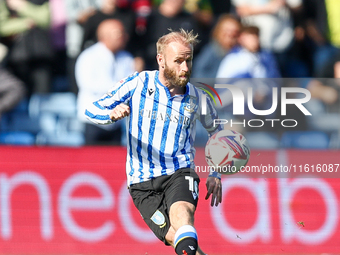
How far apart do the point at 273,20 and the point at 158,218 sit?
3476 millimetres

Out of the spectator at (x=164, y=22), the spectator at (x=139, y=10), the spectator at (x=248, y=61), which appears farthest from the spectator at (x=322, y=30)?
the spectator at (x=139, y=10)

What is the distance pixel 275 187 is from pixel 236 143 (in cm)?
203

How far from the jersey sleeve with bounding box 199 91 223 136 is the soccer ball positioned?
117mm

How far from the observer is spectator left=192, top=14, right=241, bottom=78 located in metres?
6.41

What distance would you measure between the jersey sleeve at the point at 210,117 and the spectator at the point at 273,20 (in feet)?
7.69

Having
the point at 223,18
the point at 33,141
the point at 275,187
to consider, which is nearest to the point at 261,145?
the point at 275,187

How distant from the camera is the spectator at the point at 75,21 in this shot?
6.62m

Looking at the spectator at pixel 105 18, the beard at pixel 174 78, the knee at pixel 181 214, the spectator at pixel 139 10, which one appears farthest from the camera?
the spectator at pixel 139 10

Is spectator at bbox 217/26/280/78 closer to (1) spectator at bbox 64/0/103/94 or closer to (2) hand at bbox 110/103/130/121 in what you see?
(1) spectator at bbox 64/0/103/94

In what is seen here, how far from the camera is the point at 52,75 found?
6.69m

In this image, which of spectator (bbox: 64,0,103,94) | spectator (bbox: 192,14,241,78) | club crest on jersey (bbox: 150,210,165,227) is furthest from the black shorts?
spectator (bbox: 64,0,103,94)

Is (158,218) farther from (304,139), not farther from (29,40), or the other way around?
(29,40)

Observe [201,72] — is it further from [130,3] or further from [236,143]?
[236,143]

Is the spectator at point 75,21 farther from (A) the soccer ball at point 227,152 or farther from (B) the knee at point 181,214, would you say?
(B) the knee at point 181,214
